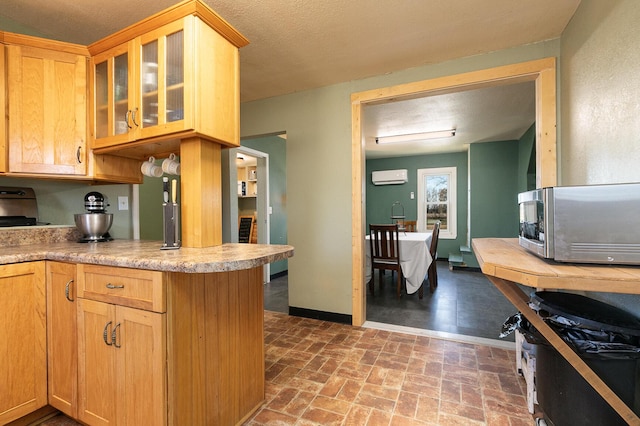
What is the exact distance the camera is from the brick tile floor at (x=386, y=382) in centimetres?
156

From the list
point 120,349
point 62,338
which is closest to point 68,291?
point 62,338

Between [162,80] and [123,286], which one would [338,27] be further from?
[123,286]

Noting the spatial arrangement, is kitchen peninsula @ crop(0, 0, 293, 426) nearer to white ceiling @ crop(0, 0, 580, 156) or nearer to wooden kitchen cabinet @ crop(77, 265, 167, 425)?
wooden kitchen cabinet @ crop(77, 265, 167, 425)

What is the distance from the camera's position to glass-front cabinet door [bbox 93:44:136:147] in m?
1.74

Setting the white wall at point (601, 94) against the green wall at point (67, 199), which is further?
the green wall at point (67, 199)

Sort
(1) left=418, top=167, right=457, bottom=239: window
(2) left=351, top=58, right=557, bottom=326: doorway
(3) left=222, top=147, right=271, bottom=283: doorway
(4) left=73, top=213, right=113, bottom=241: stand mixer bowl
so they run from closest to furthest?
(4) left=73, top=213, right=113, bottom=241: stand mixer bowl → (2) left=351, top=58, right=557, bottom=326: doorway → (3) left=222, top=147, right=271, bottom=283: doorway → (1) left=418, top=167, right=457, bottom=239: window

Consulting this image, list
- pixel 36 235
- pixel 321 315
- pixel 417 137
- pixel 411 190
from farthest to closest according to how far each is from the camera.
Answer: pixel 411 190 → pixel 417 137 → pixel 321 315 → pixel 36 235

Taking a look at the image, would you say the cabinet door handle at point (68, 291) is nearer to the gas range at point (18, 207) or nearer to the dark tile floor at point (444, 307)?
the gas range at point (18, 207)

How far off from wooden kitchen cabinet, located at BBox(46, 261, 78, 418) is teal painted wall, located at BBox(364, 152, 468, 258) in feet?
20.7

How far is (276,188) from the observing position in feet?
16.3

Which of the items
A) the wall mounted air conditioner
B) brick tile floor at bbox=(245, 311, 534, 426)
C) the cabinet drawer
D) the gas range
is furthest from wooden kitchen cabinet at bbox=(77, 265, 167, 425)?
the wall mounted air conditioner

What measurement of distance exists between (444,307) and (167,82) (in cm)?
353

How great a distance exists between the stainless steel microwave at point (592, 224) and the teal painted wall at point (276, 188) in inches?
157

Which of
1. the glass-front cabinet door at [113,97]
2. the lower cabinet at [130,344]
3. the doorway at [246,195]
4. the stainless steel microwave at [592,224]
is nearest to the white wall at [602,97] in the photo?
the stainless steel microwave at [592,224]
